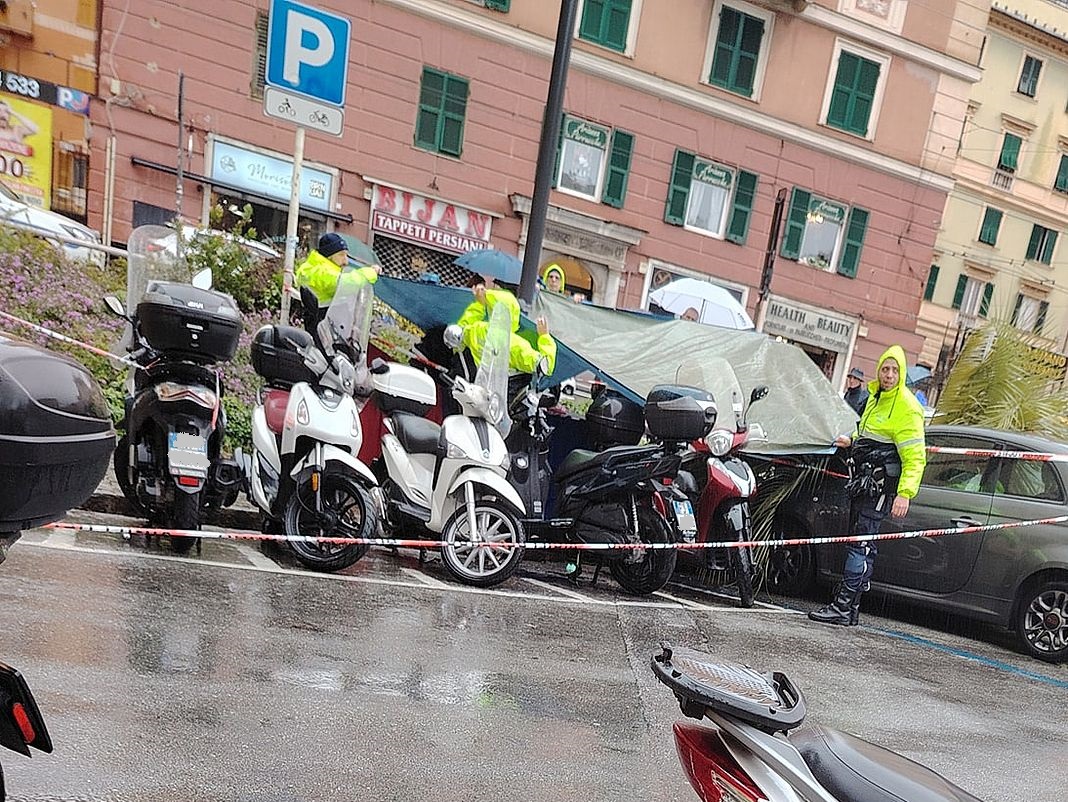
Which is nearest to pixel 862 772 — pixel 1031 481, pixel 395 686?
pixel 395 686

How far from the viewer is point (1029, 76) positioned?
32156 mm

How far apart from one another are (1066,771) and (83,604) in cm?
484

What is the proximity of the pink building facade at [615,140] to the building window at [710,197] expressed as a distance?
0.05 meters

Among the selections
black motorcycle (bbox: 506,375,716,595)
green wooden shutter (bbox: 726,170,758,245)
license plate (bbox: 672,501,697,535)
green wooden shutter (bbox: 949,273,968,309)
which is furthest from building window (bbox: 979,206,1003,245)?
license plate (bbox: 672,501,697,535)

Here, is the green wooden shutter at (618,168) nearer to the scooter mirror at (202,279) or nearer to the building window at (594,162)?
the building window at (594,162)

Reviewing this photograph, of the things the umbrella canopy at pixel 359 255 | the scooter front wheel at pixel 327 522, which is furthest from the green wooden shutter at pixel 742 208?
the scooter front wheel at pixel 327 522

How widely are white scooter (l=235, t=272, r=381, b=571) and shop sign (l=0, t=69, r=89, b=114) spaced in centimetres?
1306

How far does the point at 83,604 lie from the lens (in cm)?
374

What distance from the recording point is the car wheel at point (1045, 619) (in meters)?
5.84

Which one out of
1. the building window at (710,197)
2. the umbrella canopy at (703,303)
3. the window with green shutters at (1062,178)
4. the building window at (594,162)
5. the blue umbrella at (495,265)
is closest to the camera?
the blue umbrella at (495,265)

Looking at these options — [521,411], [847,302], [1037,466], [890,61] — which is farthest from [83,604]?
[890,61]

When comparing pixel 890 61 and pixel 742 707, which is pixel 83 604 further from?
pixel 890 61

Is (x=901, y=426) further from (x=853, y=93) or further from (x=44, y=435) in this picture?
(x=853, y=93)

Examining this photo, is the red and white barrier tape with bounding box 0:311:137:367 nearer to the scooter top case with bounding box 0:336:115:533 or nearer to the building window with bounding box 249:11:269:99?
the scooter top case with bounding box 0:336:115:533
